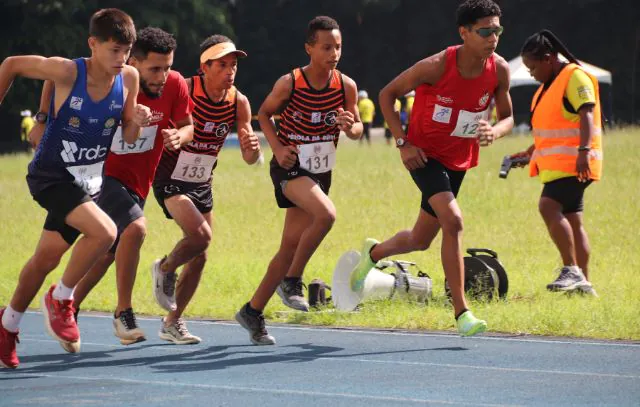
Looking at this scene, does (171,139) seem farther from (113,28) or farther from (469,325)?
(469,325)

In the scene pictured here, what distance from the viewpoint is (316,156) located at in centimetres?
1005

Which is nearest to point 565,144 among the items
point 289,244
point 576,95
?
point 576,95

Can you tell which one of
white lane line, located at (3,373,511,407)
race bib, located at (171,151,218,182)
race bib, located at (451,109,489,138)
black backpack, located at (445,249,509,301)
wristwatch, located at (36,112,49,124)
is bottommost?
white lane line, located at (3,373,511,407)

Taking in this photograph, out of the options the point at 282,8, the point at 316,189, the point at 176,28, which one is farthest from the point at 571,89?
the point at 282,8

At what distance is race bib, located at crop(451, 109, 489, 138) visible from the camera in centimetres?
930

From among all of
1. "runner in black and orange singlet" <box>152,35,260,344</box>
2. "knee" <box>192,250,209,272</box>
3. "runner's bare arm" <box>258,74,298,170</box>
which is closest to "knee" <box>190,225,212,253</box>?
"runner in black and orange singlet" <box>152,35,260,344</box>

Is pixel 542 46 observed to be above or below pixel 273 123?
above

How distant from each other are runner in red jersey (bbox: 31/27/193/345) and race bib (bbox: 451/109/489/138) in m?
1.80

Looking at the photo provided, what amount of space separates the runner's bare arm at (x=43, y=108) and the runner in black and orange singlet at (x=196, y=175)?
1.35 m

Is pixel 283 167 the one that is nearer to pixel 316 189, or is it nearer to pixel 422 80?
pixel 316 189

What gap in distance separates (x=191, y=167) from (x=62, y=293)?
5.96ft

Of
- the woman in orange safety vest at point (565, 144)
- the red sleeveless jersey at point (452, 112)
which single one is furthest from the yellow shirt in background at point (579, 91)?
the red sleeveless jersey at point (452, 112)

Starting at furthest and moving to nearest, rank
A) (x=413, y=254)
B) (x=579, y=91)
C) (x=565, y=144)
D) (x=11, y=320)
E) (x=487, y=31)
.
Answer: (x=413, y=254)
(x=565, y=144)
(x=579, y=91)
(x=487, y=31)
(x=11, y=320)

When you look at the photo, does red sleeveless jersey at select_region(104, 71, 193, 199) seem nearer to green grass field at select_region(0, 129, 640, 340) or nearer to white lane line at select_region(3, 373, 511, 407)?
white lane line at select_region(3, 373, 511, 407)
